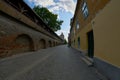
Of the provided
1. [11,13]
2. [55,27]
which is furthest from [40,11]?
[11,13]

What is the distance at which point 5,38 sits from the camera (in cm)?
827

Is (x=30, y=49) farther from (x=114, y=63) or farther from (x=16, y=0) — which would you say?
(x=114, y=63)

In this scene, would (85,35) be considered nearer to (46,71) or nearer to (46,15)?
(46,71)

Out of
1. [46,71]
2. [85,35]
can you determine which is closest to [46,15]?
[85,35]

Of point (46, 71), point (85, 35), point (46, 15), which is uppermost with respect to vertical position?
point (46, 15)

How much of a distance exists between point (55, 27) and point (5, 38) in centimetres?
3621

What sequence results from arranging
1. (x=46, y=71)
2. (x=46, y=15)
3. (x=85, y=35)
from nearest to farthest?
(x=46, y=71), (x=85, y=35), (x=46, y=15)

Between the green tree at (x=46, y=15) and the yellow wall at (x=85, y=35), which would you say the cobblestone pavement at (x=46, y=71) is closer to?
the yellow wall at (x=85, y=35)

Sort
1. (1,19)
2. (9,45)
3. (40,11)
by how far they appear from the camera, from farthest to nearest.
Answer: (40,11) → (9,45) → (1,19)

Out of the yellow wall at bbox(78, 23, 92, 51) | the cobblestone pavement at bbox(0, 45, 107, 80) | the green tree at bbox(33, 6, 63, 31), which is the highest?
the green tree at bbox(33, 6, 63, 31)

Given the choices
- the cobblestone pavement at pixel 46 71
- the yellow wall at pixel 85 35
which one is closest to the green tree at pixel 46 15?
the yellow wall at pixel 85 35

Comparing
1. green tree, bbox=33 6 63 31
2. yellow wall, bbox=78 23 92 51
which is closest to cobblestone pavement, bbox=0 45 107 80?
yellow wall, bbox=78 23 92 51

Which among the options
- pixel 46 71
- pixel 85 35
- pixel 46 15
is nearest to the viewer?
pixel 46 71

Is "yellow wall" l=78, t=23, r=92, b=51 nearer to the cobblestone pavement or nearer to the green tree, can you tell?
the cobblestone pavement
